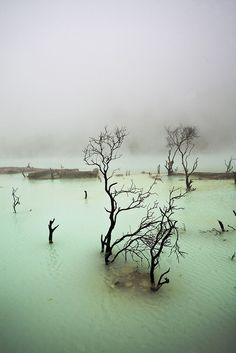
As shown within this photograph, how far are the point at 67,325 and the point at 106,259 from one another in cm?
416

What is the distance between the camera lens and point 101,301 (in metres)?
9.55

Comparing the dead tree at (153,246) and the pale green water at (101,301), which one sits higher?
the dead tree at (153,246)

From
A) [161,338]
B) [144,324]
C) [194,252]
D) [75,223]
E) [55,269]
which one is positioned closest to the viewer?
[161,338]

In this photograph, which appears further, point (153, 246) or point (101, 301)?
point (153, 246)

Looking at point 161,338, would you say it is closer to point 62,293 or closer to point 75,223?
point 62,293

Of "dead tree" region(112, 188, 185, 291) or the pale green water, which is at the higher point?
"dead tree" region(112, 188, 185, 291)

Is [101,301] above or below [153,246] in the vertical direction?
below

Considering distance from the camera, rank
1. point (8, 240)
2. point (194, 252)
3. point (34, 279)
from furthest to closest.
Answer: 1. point (8, 240)
2. point (194, 252)
3. point (34, 279)

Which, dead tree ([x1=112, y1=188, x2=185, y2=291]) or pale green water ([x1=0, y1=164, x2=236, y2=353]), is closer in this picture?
pale green water ([x1=0, y1=164, x2=236, y2=353])

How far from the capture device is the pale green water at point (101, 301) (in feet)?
25.1

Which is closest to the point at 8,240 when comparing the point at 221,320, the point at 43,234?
the point at 43,234

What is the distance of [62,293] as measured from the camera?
33.3ft

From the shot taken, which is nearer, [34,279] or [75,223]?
[34,279]

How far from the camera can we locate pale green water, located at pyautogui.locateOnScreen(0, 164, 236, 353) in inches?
301
